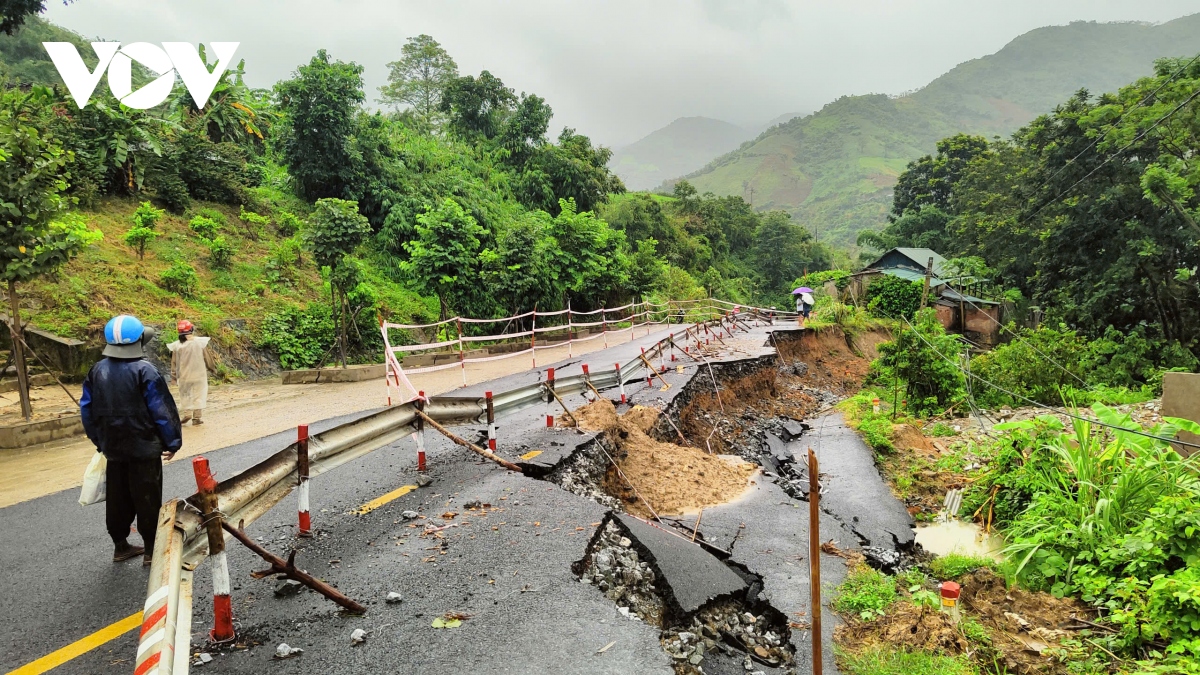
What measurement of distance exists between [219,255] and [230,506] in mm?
16604


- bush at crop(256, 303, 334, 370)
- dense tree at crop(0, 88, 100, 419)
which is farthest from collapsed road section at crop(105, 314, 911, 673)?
bush at crop(256, 303, 334, 370)

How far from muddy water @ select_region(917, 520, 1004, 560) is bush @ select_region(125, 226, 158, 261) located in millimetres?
18300

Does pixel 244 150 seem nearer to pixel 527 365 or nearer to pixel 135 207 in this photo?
pixel 135 207

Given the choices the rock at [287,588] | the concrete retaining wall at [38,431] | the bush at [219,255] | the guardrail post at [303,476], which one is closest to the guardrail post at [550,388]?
the guardrail post at [303,476]

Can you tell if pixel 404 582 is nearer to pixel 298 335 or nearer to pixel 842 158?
pixel 298 335

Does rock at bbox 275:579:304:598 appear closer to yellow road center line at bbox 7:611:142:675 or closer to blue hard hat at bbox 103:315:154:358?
yellow road center line at bbox 7:611:142:675

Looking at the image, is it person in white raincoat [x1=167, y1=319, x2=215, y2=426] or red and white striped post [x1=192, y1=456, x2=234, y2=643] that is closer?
red and white striped post [x1=192, y1=456, x2=234, y2=643]

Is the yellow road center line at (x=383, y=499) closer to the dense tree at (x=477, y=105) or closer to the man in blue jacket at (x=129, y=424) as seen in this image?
the man in blue jacket at (x=129, y=424)

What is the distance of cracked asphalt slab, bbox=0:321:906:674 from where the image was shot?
308 centimetres

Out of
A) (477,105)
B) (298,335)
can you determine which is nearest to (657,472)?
(298,335)

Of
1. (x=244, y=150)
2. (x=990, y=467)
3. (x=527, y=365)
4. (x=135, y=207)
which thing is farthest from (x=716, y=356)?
(x=244, y=150)

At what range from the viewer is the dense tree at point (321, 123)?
21.4m

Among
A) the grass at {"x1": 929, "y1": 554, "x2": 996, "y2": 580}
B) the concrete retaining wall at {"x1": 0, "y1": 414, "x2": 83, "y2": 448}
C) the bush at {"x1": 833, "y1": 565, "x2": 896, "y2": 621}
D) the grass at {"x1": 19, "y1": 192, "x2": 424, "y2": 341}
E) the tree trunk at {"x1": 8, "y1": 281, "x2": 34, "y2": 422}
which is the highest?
the grass at {"x1": 19, "y1": 192, "x2": 424, "y2": 341}

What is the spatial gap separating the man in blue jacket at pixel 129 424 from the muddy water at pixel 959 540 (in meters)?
8.16
